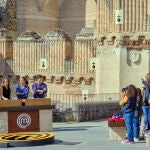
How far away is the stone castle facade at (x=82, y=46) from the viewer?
70.2ft

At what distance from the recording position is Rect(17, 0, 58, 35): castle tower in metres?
32.9

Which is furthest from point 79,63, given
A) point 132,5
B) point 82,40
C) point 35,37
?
point 132,5

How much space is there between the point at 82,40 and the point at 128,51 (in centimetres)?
390

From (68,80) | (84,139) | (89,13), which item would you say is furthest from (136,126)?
(89,13)

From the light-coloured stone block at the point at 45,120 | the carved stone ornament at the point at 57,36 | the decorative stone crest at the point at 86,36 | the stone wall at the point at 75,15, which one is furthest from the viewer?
the stone wall at the point at 75,15

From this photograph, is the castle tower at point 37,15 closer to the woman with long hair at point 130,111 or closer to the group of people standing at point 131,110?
the group of people standing at point 131,110

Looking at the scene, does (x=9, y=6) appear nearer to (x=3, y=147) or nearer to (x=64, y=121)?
(x=64, y=121)

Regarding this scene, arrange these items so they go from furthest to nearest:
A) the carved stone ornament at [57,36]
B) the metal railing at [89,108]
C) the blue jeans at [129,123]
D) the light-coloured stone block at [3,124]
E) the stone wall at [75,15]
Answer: the stone wall at [75,15]
the carved stone ornament at [57,36]
the metal railing at [89,108]
the light-coloured stone block at [3,124]
the blue jeans at [129,123]

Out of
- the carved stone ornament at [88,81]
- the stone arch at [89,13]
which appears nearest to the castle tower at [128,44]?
the carved stone ornament at [88,81]

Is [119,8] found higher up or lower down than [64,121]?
higher up

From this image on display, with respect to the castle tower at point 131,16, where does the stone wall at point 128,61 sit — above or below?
below

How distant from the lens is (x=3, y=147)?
40.2 ft

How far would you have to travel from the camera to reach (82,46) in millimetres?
24922

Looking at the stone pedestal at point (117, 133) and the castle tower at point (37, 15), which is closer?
the stone pedestal at point (117, 133)
